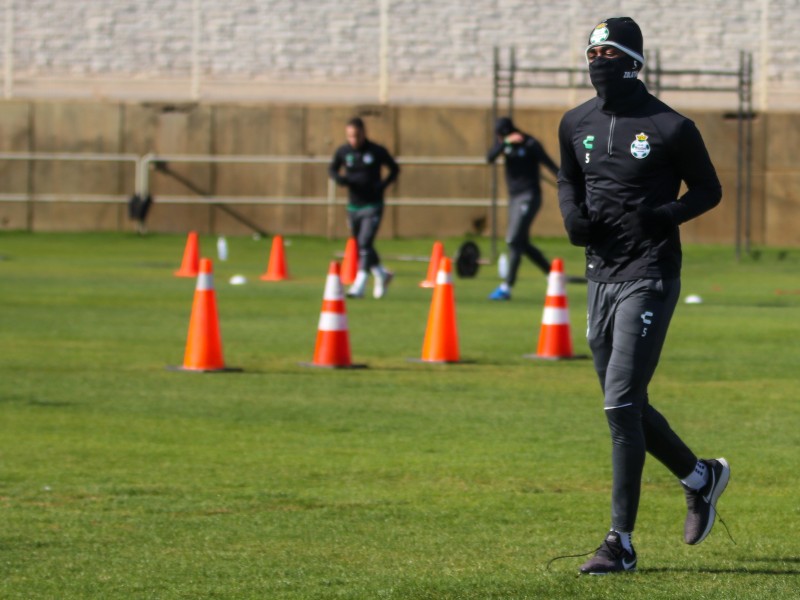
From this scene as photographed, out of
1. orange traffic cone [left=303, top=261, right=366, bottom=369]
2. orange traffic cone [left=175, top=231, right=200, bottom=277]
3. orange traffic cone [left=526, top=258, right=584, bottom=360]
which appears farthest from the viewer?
orange traffic cone [left=175, top=231, right=200, bottom=277]

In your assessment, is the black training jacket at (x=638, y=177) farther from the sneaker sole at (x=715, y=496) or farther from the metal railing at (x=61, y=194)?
the metal railing at (x=61, y=194)

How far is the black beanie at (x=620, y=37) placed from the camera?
6.28 m

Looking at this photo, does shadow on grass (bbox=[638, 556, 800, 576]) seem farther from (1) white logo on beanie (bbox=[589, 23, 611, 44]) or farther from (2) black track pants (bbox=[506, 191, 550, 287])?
(2) black track pants (bbox=[506, 191, 550, 287])

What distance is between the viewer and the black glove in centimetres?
623

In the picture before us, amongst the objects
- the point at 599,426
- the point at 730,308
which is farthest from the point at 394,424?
the point at 730,308

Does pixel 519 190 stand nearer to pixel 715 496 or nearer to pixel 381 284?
pixel 381 284

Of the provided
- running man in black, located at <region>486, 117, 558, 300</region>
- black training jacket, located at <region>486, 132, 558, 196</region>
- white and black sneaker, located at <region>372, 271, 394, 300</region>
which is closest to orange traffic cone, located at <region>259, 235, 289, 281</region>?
white and black sneaker, located at <region>372, 271, 394, 300</region>

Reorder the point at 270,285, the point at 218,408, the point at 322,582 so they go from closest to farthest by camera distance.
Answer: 1. the point at 322,582
2. the point at 218,408
3. the point at 270,285

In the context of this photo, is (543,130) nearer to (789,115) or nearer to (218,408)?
(789,115)

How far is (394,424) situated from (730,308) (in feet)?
31.8

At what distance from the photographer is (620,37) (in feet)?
20.6

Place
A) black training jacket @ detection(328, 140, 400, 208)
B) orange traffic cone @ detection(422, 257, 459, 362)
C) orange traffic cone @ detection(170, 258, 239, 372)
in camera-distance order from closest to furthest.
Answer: orange traffic cone @ detection(170, 258, 239, 372), orange traffic cone @ detection(422, 257, 459, 362), black training jacket @ detection(328, 140, 400, 208)

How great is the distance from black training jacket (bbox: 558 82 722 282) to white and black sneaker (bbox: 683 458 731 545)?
32.7 inches

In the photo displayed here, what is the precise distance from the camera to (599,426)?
33.3 ft
